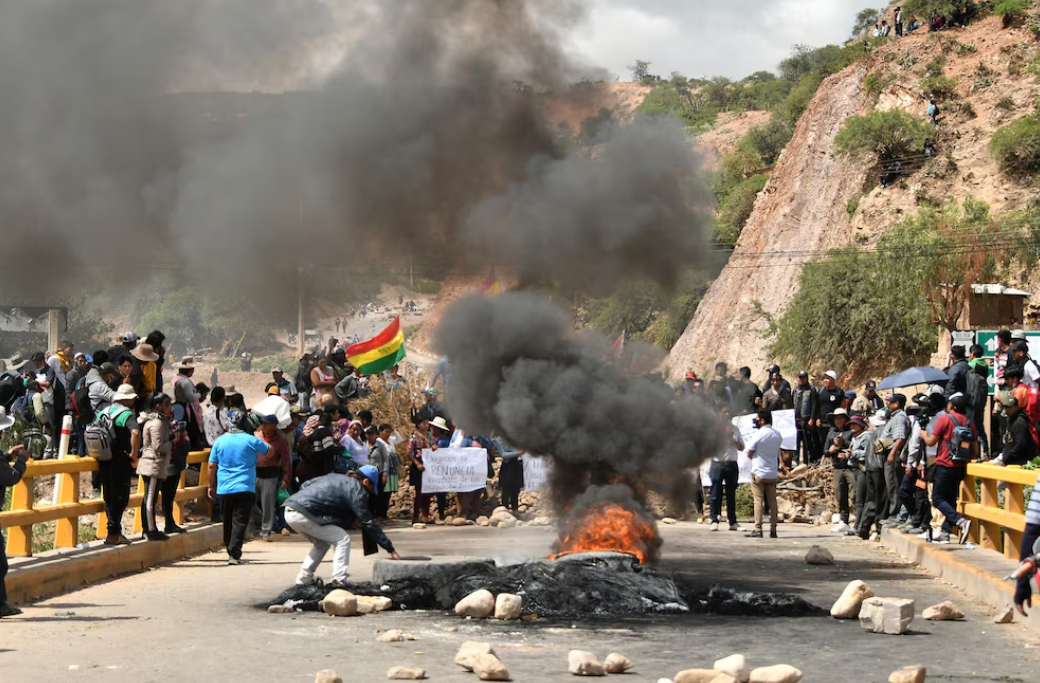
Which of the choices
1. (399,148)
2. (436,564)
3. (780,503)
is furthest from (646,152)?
(780,503)

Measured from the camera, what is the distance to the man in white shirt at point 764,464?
1873cm

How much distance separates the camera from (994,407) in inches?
790

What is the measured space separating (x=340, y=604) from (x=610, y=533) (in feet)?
12.1

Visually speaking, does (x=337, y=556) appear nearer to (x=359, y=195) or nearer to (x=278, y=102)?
(x=359, y=195)

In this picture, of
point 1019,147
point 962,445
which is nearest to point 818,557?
point 962,445

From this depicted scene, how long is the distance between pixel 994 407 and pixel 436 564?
11.5m

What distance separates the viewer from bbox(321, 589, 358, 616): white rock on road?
36.6 ft

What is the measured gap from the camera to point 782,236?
55000 mm

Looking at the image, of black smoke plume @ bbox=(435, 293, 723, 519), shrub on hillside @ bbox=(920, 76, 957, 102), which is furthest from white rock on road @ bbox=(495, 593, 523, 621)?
shrub on hillside @ bbox=(920, 76, 957, 102)

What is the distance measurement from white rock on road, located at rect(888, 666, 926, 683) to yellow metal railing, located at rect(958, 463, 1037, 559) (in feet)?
14.0

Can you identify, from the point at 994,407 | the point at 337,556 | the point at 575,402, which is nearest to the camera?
the point at 337,556

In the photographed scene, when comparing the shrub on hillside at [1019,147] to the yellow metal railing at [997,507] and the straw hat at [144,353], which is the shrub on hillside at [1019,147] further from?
the straw hat at [144,353]

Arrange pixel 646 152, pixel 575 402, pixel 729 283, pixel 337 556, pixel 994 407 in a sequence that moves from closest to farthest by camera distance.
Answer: pixel 337 556
pixel 575 402
pixel 646 152
pixel 994 407
pixel 729 283

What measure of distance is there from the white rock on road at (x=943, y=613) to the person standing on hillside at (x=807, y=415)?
1169 cm
